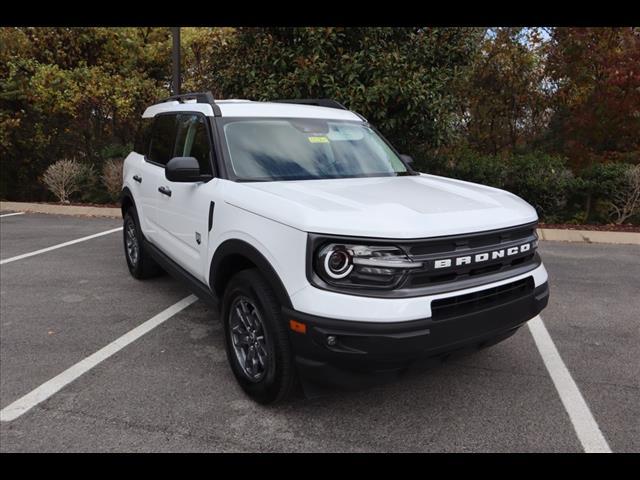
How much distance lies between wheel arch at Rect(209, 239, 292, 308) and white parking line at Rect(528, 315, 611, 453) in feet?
5.83

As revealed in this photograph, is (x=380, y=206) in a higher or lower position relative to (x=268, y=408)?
higher

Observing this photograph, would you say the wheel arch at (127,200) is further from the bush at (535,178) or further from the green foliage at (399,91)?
the bush at (535,178)

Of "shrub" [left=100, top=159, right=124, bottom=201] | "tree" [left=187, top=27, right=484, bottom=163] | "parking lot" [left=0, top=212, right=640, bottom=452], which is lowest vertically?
"parking lot" [left=0, top=212, right=640, bottom=452]

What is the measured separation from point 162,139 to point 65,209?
6.97m

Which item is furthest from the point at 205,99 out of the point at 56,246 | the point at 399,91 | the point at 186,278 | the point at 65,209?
the point at 65,209

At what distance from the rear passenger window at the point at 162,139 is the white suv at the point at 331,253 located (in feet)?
1.85

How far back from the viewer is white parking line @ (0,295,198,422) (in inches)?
117

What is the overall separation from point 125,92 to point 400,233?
10832mm

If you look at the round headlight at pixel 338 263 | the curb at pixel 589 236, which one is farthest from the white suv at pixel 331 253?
the curb at pixel 589 236

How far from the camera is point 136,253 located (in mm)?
5461

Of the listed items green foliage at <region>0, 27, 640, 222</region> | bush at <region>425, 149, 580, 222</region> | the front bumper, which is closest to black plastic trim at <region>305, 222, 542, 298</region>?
the front bumper

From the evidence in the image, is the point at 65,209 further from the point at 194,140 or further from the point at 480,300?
the point at 480,300

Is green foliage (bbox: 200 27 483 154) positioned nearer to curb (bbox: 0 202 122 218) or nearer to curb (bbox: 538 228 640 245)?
curb (bbox: 538 228 640 245)
